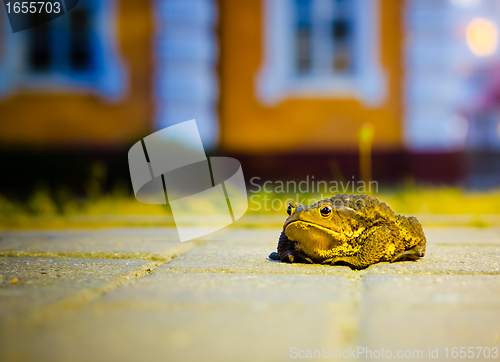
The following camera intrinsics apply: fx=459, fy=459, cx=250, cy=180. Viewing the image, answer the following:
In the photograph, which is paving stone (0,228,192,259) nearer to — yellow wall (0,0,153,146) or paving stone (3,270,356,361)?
paving stone (3,270,356,361)

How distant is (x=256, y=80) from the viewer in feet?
22.0

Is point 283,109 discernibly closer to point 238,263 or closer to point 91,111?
point 91,111

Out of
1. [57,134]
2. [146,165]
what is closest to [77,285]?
[146,165]

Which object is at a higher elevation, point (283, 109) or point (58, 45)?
point (58, 45)

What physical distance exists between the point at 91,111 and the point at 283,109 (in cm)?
279

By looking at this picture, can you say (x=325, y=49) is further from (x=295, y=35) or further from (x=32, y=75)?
(x=32, y=75)

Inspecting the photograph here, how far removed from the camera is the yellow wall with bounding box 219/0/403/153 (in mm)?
6527

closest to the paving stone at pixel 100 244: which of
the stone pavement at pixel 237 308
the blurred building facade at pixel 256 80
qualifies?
the stone pavement at pixel 237 308

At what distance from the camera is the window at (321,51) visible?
6543 mm

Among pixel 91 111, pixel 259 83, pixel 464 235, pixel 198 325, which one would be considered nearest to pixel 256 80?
pixel 259 83

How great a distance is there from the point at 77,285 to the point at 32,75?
6.12m

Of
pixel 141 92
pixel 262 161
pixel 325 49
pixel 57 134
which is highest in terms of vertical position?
pixel 325 49

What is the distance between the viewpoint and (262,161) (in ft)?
21.4

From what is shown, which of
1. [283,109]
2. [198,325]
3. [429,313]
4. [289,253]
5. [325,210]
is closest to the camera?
[198,325]
